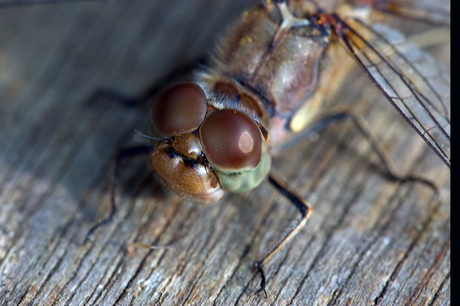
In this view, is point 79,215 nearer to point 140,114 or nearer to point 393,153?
point 140,114

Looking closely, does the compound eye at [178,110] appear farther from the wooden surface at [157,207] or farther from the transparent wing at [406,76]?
the transparent wing at [406,76]

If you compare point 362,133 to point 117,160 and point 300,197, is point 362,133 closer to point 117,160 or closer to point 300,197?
point 300,197

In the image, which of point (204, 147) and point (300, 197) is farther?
point (300, 197)

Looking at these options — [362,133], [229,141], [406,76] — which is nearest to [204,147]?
[229,141]

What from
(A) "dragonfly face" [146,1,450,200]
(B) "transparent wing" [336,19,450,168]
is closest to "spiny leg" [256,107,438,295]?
(A) "dragonfly face" [146,1,450,200]

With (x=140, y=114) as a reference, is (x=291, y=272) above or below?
below

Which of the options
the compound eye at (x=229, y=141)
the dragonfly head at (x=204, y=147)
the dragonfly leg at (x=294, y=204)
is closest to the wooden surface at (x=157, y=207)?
the dragonfly leg at (x=294, y=204)

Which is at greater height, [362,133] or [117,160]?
[117,160]

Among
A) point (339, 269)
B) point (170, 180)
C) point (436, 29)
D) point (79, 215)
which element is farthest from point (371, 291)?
point (436, 29)
